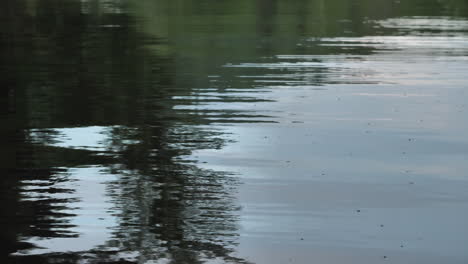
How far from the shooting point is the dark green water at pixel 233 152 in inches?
313

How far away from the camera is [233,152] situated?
11.6m

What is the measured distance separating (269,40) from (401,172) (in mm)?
16048

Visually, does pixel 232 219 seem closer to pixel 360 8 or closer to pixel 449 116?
pixel 449 116

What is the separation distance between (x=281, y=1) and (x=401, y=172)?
3750 cm

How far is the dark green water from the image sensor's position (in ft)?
26.1

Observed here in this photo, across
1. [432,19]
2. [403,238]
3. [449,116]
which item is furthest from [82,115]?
[432,19]

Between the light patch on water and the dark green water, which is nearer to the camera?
the light patch on water

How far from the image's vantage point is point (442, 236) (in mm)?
8133

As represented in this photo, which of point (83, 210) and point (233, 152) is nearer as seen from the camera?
point (83, 210)

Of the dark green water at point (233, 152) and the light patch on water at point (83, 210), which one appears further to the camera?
the dark green water at point (233, 152)

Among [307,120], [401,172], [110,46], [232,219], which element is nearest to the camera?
[232,219]

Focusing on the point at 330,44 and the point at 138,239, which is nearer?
the point at 138,239

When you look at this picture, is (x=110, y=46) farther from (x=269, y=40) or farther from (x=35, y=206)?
(x=35, y=206)

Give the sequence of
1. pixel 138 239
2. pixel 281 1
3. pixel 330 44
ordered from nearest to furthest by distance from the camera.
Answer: pixel 138 239 → pixel 330 44 → pixel 281 1
